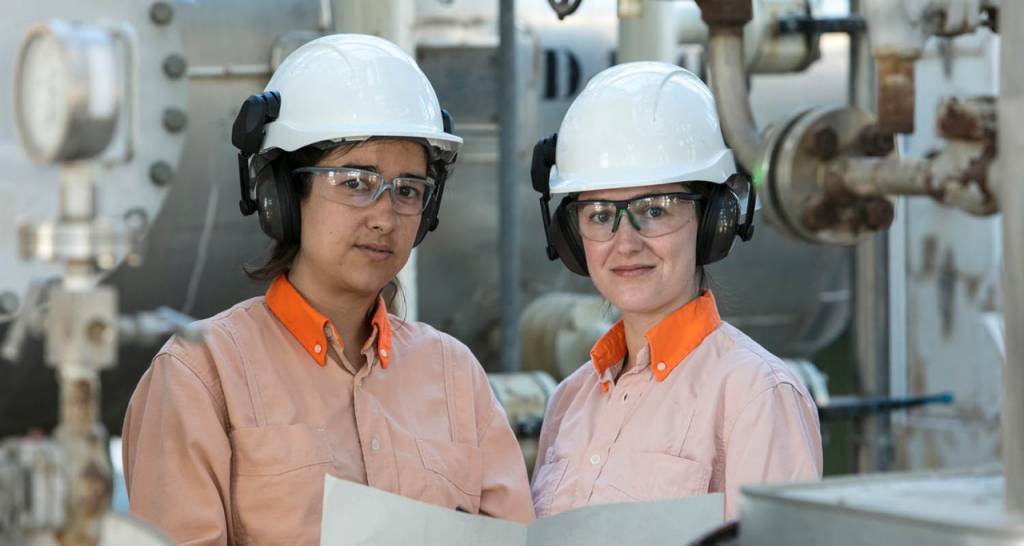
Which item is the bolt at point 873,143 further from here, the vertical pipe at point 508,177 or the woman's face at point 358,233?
the vertical pipe at point 508,177

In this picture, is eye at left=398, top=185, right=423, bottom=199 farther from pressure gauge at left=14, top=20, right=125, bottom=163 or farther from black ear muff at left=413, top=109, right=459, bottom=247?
pressure gauge at left=14, top=20, right=125, bottom=163

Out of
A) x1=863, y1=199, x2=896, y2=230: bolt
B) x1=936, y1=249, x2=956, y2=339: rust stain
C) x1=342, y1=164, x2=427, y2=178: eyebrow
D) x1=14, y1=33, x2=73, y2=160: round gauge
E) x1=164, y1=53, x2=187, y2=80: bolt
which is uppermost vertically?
x1=164, y1=53, x2=187, y2=80: bolt

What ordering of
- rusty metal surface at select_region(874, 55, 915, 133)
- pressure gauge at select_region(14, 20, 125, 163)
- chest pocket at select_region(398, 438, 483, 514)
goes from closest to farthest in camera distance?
pressure gauge at select_region(14, 20, 125, 163) < rusty metal surface at select_region(874, 55, 915, 133) < chest pocket at select_region(398, 438, 483, 514)

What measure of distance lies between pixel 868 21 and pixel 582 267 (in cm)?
72

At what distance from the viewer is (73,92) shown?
103 centimetres

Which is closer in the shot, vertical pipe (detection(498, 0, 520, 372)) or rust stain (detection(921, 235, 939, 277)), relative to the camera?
vertical pipe (detection(498, 0, 520, 372))

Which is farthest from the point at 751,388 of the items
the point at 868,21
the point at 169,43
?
the point at 169,43

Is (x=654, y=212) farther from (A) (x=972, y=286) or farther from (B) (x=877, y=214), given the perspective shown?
(A) (x=972, y=286)

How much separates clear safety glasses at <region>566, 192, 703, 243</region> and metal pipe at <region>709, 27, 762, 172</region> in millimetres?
314

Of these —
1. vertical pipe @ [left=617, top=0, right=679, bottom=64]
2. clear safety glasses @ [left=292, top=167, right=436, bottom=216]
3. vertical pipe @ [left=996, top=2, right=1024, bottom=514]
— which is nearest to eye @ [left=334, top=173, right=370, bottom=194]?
clear safety glasses @ [left=292, top=167, right=436, bottom=216]

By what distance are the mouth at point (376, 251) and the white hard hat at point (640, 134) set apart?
10.1 inches

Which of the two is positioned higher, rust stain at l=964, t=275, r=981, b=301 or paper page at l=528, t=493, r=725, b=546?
paper page at l=528, t=493, r=725, b=546

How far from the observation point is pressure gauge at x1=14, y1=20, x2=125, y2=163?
3.40 ft

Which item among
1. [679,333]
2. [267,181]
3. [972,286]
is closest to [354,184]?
[267,181]
